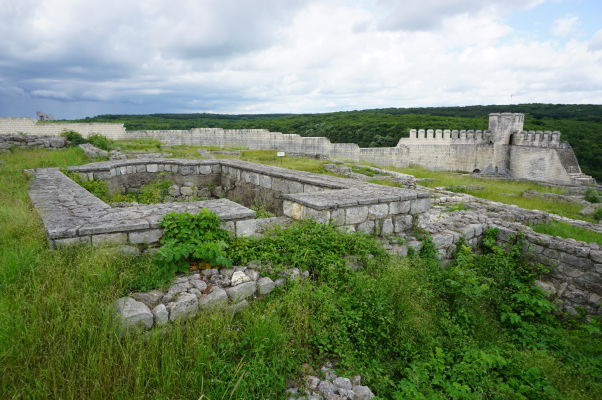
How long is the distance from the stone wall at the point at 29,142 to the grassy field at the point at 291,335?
34.7 ft

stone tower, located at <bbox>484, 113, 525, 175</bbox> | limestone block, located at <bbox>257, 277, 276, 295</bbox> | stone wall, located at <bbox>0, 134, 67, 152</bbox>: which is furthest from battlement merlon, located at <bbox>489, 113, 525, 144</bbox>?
limestone block, located at <bbox>257, 277, 276, 295</bbox>

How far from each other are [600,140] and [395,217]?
42.4 m

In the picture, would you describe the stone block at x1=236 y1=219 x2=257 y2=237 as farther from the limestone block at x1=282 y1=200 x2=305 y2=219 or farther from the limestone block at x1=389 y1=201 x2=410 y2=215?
the limestone block at x1=389 y1=201 x2=410 y2=215

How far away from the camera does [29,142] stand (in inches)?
517

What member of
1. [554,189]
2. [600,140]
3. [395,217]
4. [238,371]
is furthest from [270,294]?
[600,140]

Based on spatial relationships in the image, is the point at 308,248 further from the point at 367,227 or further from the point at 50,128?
the point at 50,128

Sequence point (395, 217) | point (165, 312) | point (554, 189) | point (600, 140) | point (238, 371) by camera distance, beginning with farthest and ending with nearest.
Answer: point (600, 140) → point (554, 189) → point (395, 217) → point (165, 312) → point (238, 371)

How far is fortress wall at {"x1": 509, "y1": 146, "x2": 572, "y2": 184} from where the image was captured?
2620 cm

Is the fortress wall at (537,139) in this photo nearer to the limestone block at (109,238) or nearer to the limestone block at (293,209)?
the limestone block at (293,209)

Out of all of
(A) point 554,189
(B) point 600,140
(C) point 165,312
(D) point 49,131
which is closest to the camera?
(C) point 165,312

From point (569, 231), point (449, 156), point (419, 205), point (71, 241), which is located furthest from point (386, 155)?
point (71, 241)

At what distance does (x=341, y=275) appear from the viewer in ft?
13.1

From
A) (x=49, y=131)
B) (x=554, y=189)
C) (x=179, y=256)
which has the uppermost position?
(x=49, y=131)

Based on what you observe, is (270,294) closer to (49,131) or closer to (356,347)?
(356,347)
